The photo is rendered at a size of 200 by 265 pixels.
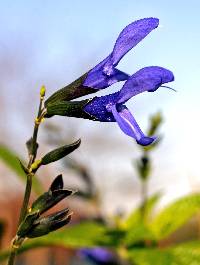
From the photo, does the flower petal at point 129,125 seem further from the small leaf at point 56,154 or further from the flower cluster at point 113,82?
the small leaf at point 56,154

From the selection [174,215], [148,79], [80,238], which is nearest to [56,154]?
[148,79]

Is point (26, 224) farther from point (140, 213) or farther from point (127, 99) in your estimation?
point (140, 213)

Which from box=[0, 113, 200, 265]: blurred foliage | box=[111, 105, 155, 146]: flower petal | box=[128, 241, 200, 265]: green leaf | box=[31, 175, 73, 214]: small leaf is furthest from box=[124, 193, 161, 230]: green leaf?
box=[111, 105, 155, 146]: flower petal

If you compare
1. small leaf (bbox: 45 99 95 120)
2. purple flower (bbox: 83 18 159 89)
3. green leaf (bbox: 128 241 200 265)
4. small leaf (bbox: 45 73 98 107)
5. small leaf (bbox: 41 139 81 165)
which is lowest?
green leaf (bbox: 128 241 200 265)

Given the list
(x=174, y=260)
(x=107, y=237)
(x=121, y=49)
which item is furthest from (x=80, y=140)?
(x=107, y=237)

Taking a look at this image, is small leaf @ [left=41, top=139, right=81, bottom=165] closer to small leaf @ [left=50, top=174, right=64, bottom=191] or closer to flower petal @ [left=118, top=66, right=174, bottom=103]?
small leaf @ [left=50, top=174, right=64, bottom=191]

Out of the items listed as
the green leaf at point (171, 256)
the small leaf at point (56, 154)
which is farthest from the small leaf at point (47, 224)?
the green leaf at point (171, 256)
